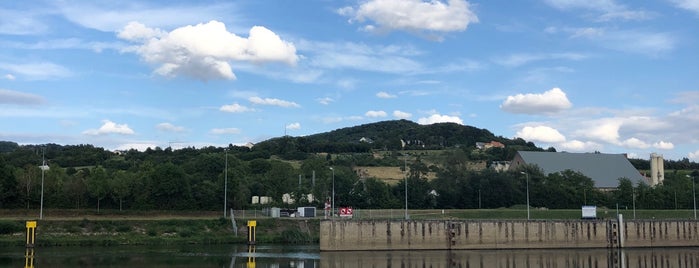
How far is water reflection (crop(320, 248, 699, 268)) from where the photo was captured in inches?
2111

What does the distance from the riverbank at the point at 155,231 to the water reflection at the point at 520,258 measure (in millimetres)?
20173

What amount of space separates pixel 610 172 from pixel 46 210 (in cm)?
12131

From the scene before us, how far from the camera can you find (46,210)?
274 ft

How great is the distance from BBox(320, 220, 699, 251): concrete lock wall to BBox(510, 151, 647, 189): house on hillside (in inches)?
2902

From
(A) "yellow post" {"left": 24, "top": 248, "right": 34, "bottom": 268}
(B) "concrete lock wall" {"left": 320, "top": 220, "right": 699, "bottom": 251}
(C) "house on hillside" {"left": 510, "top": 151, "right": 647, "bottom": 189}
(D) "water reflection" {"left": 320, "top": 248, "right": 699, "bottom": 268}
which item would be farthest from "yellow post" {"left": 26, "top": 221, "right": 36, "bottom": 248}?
(C) "house on hillside" {"left": 510, "top": 151, "right": 647, "bottom": 189}

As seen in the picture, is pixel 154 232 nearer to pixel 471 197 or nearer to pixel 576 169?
pixel 471 197

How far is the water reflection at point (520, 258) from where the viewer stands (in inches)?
2111

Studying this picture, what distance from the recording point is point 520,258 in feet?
197

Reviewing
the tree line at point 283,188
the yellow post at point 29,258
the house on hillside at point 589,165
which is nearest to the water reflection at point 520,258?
the yellow post at point 29,258

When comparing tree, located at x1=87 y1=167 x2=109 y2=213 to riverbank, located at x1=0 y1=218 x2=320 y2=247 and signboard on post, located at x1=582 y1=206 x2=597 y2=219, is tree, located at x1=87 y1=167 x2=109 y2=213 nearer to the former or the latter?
riverbank, located at x1=0 y1=218 x2=320 y2=247

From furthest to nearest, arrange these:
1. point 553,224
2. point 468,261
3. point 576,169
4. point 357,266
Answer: point 576,169 < point 553,224 < point 468,261 < point 357,266

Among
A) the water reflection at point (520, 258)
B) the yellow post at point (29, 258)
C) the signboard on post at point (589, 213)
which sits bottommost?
the water reflection at point (520, 258)

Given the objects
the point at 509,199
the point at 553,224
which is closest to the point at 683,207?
the point at 509,199

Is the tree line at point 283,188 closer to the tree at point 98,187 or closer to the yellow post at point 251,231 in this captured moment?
the tree at point 98,187
